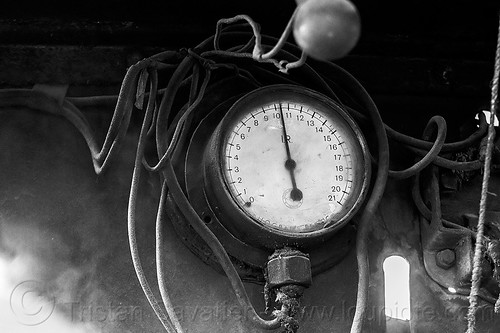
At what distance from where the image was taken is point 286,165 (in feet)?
6.03

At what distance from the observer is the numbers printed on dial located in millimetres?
1809

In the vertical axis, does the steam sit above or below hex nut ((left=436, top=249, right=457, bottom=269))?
below

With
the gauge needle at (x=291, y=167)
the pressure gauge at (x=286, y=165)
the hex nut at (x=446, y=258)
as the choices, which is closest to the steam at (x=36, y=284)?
the pressure gauge at (x=286, y=165)

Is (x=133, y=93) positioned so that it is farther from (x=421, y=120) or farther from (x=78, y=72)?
(x=421, y=120)

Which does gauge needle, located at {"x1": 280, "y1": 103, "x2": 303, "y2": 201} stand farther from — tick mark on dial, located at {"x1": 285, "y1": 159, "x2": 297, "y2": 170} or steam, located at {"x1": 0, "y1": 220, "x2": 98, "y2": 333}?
steam, located at {"x1": 0, "y1": 220, "x2": 98, "y2": 333}

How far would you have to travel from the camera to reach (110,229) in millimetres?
1911

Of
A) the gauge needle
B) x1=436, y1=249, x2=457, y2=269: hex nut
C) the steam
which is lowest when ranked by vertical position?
the steam

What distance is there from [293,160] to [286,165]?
0.02 m

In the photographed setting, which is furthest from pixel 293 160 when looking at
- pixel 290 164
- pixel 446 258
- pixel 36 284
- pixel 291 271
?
pixel 36 284

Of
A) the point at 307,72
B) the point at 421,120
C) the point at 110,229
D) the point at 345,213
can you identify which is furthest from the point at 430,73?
the point at 110,229

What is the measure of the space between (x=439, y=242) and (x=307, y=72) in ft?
1.51

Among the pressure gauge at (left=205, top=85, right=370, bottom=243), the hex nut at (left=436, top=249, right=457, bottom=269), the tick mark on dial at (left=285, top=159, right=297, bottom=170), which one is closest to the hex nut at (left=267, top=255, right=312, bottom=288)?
the pressure gauge at (left=205, top=85, right=370, bottom=243)

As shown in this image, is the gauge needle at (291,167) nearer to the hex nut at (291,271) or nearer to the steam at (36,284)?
the hex nut at (291,271)

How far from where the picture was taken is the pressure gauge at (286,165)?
5.91 feet
